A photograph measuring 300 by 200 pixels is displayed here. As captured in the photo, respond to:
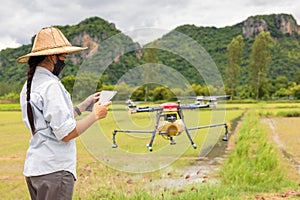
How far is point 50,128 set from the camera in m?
1.74

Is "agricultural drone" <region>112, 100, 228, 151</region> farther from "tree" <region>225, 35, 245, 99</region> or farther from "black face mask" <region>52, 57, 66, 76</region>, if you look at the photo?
"tree" <region>225, 35, 245, 99</region>

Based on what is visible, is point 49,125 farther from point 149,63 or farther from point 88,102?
point 149,63

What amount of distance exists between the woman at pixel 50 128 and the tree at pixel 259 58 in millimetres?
42332

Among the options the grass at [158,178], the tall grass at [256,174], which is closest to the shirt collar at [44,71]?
the grass at [158,178]

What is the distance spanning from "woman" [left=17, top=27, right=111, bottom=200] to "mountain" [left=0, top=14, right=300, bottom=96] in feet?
7.41

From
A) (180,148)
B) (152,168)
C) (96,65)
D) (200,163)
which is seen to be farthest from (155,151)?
(96,65)

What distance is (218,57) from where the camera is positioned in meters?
48.1

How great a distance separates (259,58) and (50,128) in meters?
43.0

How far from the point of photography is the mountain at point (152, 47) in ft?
15.6

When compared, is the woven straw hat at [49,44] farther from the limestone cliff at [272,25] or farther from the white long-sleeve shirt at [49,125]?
the limestone cliff at [272,25]

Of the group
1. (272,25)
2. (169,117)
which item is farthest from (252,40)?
(169,117)

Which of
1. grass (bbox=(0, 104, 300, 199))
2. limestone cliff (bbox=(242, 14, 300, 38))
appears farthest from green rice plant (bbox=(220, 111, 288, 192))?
limestone cliff (bbox=(242, 14, 300, 38))

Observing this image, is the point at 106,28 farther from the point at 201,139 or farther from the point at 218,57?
the point at 218,57

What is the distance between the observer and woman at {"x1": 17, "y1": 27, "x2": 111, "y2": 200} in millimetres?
Result: 1682
